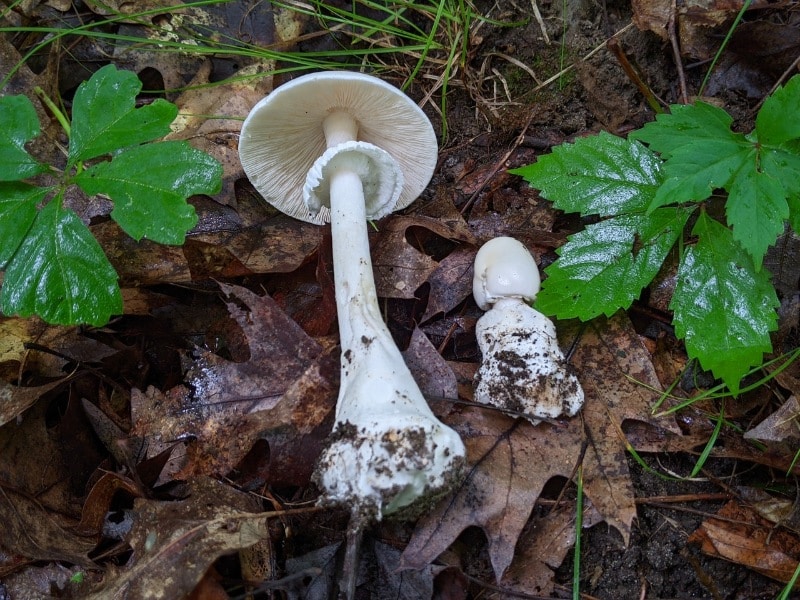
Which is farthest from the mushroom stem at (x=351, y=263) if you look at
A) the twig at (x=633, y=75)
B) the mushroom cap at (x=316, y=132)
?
the twig at (x=633, y=75)

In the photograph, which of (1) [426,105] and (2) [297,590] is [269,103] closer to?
(1) [426,105]

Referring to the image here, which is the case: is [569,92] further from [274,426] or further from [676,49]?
[274,426]

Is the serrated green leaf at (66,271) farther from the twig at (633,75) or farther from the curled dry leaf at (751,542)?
the twig at (633,75)

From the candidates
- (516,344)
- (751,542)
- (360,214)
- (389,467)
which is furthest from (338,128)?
(751,542)

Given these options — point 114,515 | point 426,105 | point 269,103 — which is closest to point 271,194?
point 269,103

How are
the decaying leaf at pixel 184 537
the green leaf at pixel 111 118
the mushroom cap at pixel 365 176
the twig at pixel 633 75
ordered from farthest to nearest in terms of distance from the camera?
the twig at pixel 633 75 → the mushroom cap at pixel 365 176 → the green leaf at pixel 111 118 → the decaying leaf at pixel 184 537

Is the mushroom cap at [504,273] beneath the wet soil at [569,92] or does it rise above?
beneath

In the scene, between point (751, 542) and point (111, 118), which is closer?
point (751, 542)
